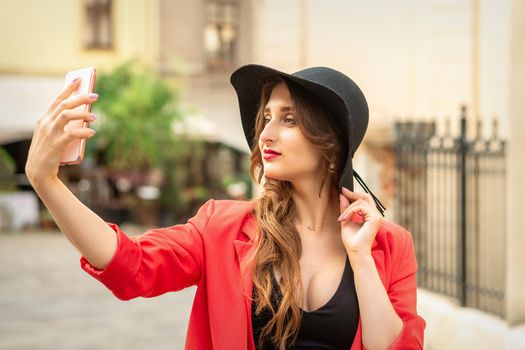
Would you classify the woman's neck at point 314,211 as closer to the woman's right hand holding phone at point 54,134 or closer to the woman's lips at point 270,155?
the woman's lips at point 270,155

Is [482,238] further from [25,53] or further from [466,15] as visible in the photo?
[25,53]

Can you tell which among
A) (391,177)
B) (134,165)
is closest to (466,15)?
(391,177)

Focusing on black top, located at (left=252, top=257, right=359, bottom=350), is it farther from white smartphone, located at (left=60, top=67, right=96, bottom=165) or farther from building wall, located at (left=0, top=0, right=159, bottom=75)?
building wall, located at (left=0, top=0, right=159, bottom=75)

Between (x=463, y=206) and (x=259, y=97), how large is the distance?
4.47 metres

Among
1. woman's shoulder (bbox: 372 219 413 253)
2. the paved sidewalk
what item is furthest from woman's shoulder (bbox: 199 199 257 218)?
the paved sidewalk

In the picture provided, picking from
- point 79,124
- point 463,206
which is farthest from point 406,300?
point 463,206

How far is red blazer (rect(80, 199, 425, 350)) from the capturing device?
2.22 m

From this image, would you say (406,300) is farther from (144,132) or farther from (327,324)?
(144,132)

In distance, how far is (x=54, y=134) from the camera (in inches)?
73.3

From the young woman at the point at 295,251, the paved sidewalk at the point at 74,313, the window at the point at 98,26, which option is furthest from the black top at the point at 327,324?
the window at the point at 98,26

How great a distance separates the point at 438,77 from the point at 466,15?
112 cm

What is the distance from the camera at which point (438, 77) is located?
1370 cm

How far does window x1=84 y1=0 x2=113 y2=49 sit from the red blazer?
23.8 metres

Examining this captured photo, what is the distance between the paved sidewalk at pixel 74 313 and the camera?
8.29 m
